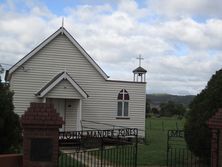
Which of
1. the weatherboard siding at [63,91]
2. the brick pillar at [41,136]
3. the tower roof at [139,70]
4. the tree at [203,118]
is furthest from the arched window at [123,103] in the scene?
the brick pillar at [41,136]

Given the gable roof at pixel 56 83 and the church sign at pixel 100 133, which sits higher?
the gable roof at pixel 56 83

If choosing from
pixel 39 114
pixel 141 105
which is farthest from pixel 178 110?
pixel 39 114

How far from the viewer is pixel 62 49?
31234 millimetres

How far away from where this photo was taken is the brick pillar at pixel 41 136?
1034 cm

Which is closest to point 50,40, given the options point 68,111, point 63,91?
point 63,91

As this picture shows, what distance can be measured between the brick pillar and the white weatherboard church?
18711 millimetres

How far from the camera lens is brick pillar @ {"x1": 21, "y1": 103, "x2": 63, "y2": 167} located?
33.9 ft

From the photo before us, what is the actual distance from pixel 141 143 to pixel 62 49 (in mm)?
7675

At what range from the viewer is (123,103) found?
108 feet

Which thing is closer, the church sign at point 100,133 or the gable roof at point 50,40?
the church sign at point 100,133

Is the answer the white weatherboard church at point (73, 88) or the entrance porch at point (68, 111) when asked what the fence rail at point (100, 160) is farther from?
the entrance porch at point (68, 111)

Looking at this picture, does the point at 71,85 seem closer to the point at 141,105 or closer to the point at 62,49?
the point at 62,49

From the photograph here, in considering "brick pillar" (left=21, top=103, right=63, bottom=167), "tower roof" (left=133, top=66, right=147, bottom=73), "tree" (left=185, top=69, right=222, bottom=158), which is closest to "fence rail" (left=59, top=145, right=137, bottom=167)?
"tree" (left=185, top=69, right=222, bottom=158)

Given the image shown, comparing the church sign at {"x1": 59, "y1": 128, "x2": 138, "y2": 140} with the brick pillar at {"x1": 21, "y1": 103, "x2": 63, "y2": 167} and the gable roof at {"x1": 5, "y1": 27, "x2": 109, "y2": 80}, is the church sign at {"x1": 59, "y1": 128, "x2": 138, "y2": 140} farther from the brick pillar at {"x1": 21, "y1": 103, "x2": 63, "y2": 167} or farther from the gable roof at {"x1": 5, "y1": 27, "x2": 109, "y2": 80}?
the brick pillar at {"x1": 21, "y1": 103, "x2": 63, "y2": 167}
